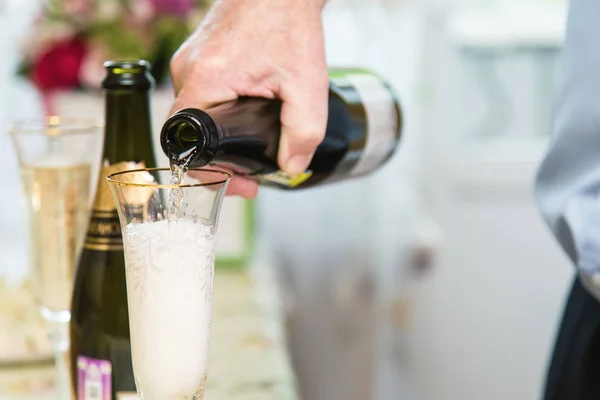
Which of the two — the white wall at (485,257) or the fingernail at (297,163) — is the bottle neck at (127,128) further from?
the white wall at (485,257)

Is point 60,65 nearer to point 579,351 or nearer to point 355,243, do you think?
point 355,243

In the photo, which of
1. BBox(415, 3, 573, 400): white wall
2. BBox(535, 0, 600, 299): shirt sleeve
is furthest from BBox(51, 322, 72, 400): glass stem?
BBox(415, 3, 573, 400): white wall

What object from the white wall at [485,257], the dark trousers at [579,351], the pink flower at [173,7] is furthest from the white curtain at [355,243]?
the dark trousers at [579,351]

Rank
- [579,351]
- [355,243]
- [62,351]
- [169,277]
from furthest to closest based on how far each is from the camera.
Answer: [355,243] → [579,351] → [62,351] → [169,277]

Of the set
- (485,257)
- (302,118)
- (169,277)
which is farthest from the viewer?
(485,257)

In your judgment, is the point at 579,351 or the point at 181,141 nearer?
the point at 181,141

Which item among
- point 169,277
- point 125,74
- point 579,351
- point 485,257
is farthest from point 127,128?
point 485,257

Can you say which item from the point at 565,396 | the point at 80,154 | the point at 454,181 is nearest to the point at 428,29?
the point at 454,181

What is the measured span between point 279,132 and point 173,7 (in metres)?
0.89

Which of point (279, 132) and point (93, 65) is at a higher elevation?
point (279, 132)

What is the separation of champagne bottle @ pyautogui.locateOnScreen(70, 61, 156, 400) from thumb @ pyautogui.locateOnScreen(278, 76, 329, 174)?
14 centimetres

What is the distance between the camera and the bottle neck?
853mm

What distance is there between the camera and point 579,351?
1041 millimetres

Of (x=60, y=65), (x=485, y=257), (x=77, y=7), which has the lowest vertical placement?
(x=485, y=257)
